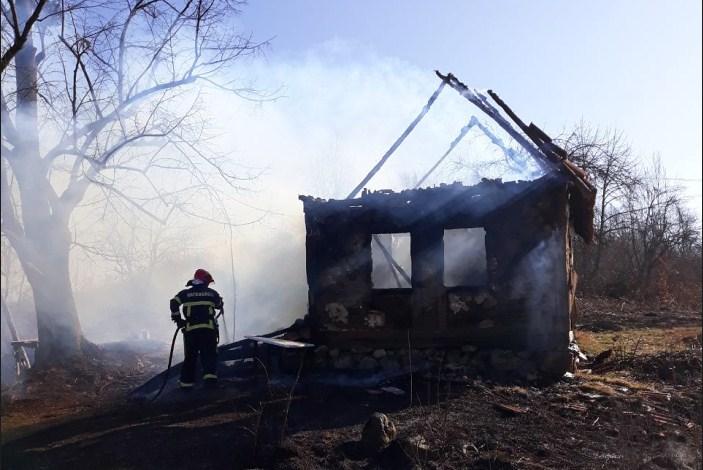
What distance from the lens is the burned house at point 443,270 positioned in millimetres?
10172

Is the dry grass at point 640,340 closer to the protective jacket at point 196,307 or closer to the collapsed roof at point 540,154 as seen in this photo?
the collapsed roof at point 540,154

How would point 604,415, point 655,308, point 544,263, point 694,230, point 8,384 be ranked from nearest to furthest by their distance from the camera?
point 8,384 < point 604,415 < point 544,263 < point 655,308 < point 694,230

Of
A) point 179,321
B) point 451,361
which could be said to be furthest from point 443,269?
point 179,321

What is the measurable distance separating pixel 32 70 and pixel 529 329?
867 cm

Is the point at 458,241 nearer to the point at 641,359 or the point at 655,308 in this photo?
the point at 641,359

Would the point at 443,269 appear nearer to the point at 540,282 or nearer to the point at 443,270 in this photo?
the point at 443,270

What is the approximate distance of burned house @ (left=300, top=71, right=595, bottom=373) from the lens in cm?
1017

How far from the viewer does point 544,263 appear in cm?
1020

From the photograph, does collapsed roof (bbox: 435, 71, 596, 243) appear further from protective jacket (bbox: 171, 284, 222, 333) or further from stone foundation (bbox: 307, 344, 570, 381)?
protective jacket (bbox: 171, 284, 222, 333)

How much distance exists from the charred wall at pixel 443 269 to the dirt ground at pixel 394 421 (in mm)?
991

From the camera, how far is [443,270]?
10508mm

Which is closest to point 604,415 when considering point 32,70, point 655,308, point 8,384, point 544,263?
point 544,263

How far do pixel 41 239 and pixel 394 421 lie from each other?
470 centimetres

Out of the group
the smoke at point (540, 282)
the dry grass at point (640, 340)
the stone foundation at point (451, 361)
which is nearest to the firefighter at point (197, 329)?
the stone foundation at point (451, 361)
